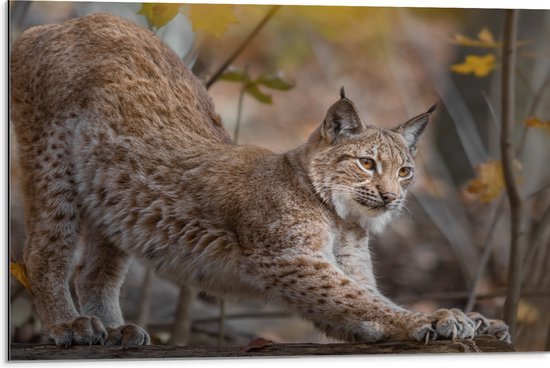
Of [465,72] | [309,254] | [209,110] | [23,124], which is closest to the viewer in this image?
[309,254]

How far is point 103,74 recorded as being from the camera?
461 centimetres

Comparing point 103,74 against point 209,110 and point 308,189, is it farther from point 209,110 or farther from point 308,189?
point 308,189

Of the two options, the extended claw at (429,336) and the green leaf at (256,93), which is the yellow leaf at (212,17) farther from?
the extended claw at (429,336)

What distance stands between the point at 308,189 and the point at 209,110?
76 cm

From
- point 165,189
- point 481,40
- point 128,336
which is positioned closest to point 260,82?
point 165,189

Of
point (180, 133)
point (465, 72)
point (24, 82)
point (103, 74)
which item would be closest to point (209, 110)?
point (180, 133)

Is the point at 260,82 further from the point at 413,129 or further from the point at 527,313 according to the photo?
the point at 527,313

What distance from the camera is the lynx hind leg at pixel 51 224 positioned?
173 inches

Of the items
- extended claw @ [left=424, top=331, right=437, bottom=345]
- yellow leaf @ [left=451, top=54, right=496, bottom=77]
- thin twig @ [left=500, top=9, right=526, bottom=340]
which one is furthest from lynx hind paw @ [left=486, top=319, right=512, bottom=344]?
yellow leaf @ [left=451, top=54, right=496, bottom=77]

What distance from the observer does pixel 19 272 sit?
441cm

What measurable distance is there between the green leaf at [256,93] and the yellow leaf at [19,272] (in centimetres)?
144

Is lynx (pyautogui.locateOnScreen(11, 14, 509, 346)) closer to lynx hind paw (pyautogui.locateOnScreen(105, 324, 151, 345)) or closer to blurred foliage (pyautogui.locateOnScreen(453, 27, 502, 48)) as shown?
lynx hind paw (pyautogui.locateOnScreen(105, 324, 151, 345))

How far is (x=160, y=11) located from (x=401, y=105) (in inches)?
57.4

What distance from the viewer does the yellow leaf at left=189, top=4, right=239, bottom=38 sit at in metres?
4.66
